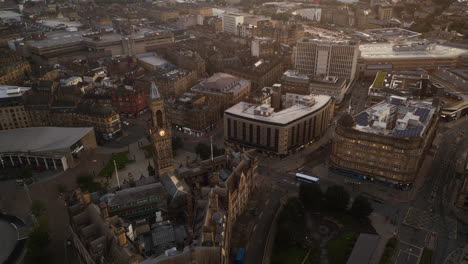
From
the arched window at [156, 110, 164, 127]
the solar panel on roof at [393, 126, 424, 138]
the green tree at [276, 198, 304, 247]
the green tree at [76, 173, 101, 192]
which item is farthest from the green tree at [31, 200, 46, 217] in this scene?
the solar panel on roof at [393, 126, 424, 138]

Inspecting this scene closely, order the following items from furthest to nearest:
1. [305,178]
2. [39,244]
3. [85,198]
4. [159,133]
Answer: [305,178] < [159,133] < [39,244] < [85,198]

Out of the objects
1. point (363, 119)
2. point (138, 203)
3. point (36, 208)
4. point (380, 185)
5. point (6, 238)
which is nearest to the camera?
point (138, 203)

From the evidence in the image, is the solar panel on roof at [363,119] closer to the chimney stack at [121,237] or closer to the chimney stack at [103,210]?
the chimney stack at [103,210]

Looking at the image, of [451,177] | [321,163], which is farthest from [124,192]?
[451,177]

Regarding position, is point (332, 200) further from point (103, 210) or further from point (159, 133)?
point (103, 210)

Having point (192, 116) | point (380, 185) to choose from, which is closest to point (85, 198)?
point (192, 116)

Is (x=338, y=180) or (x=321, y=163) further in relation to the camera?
(x=321, y=163)

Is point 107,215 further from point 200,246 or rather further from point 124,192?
point 200,246
